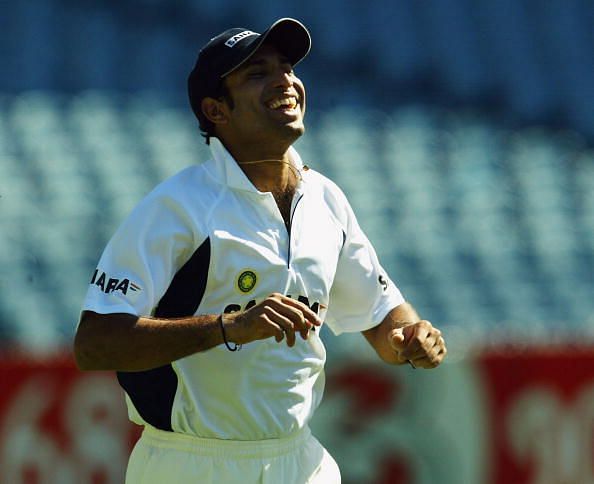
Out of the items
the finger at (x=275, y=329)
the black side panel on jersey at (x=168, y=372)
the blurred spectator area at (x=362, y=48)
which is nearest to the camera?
the finger at (x=275, y=329)

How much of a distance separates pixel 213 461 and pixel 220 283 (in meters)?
0.44

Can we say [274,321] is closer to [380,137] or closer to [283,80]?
[283,80]

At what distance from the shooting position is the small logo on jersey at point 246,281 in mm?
3021

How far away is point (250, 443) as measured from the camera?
10.2 feet

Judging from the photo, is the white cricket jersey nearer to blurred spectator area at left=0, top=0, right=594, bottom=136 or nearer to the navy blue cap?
the navy blue cap

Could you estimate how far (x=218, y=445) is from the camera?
10.1ft

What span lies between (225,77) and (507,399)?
8.97 ft

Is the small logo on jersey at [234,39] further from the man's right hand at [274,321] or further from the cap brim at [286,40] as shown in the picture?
the man's right hand at [274,321]

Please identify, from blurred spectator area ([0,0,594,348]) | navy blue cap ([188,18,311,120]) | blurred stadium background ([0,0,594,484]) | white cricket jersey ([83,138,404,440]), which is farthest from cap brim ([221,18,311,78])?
blurred spectator area ([0,0,594,348])

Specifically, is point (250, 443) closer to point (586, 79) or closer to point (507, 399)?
point (507, 399)

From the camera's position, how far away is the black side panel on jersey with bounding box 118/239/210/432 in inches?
118

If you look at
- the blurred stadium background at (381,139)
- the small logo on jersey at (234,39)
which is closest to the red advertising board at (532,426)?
the blurred stadium background at (381,139)

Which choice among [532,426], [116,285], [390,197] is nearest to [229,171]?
[116,285]

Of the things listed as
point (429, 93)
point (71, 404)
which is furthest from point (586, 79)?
point (71, 404)
